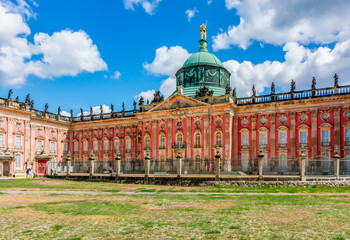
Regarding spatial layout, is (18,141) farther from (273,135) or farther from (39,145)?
(273,135)

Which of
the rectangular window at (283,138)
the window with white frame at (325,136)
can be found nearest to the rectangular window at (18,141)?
the rectangular window at (283,138)

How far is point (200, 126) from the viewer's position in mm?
49625

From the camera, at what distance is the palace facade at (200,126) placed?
4279cm

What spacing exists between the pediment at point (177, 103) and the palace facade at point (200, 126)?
16 cm

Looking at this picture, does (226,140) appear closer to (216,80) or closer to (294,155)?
(294,155)

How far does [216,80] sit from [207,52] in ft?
→ 20.6

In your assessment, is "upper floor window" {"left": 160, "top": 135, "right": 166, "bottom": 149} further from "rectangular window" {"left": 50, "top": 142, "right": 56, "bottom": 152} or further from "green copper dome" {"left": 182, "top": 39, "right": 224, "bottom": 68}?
"rectangular window" {"left": 50, "top": 142, "right": 56, "bottom": 152}

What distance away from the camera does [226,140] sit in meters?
47.1

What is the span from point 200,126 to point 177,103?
5.42 metres

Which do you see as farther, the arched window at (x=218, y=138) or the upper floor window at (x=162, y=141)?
the upper floor window at (x=162, y=141)

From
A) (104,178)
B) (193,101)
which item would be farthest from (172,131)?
(104,178)

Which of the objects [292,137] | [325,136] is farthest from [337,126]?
[292,137]

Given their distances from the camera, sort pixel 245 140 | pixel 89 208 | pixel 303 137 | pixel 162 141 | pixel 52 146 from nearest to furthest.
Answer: pixel 89 208 < pixel 303 137 < pixel 245 140 < pixel 162 141 < pixel 52 146

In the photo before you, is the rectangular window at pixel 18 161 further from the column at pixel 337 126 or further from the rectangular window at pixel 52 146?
the column at pixel 337 126
